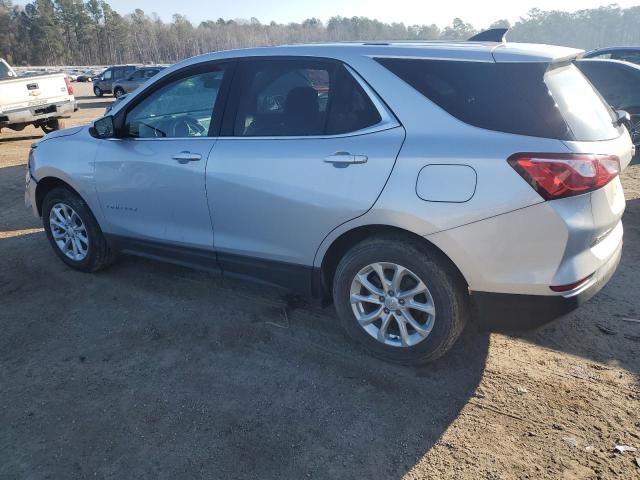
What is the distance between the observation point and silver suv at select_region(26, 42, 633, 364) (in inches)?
98.0

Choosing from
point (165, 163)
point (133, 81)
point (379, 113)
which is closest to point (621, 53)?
point (379, 113)

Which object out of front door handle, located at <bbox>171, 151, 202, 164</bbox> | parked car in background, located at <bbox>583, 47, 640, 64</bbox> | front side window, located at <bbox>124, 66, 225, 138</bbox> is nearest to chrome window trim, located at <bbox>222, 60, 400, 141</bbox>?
front door handle, located at <bbox>171, 151, 202, 164</bbox>

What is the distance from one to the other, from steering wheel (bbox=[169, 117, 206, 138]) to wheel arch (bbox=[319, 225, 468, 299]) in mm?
1271

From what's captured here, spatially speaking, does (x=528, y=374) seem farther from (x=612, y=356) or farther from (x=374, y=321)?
(x=374, y=321)

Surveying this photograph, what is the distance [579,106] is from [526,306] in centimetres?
109

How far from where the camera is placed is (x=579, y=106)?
8.76ft

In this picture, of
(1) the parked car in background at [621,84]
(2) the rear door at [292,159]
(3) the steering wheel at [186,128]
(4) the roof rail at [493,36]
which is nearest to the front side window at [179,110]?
(3) the steering wheel at [186,128]

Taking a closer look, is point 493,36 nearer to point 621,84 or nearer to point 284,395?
point 284,395

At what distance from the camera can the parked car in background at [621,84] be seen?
27.5 feet

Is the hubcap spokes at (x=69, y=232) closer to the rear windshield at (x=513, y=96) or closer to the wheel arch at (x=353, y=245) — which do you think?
the wheel arch at (x=353, y=245)

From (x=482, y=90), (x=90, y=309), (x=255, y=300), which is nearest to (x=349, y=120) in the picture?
(x=482, y=90)

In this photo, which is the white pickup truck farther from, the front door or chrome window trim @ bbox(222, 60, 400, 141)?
chrome window trim @ bbox(222, 60, 400, 141)

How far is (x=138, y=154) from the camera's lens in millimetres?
3799

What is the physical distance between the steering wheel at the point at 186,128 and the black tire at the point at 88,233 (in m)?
1.21
